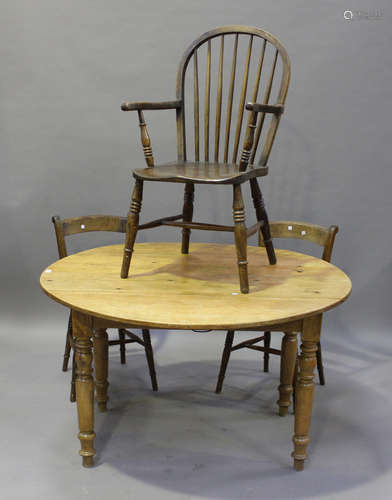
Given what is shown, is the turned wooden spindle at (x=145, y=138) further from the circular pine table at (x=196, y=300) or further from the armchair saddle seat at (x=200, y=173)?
the circular pine table at (x=196, y=300)

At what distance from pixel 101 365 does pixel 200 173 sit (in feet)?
3.54

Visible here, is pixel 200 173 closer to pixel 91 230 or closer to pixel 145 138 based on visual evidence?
pixel 145 138

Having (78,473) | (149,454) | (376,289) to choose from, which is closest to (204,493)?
(149,454)

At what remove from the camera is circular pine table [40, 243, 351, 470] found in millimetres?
1914

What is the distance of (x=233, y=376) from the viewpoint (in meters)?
3.18

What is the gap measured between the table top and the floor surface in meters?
0.76

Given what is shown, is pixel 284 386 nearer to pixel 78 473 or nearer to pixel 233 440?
pixel 233 440

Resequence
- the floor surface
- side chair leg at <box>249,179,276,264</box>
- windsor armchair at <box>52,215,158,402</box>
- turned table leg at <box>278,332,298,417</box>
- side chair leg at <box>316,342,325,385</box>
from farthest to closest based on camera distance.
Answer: side chair leg at <box>316,342,325,385</box> → windsor armchair at <box>52,215,158,402</box> → turned table leg at <box>278,332,298,417</box> → side chair leg at <box>249,179,276,264</box> → the floor surface

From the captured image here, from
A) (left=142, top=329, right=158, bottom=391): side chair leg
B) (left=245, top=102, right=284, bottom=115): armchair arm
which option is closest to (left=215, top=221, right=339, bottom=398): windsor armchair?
(left=142, top=329, right=158, bottom=391): side chair leg

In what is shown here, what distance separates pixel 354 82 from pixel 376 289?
1.30 metres

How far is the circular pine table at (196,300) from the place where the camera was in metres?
1.91

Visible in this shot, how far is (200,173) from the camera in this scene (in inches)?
88.4

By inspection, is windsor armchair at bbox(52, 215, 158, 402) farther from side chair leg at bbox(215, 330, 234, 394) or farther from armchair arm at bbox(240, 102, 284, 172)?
armchair arm at bbox(240, 102, 284, 172)

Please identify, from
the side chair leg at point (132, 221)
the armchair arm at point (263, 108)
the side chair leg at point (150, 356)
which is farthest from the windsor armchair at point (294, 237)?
the side chair leg at point (132, 221)
